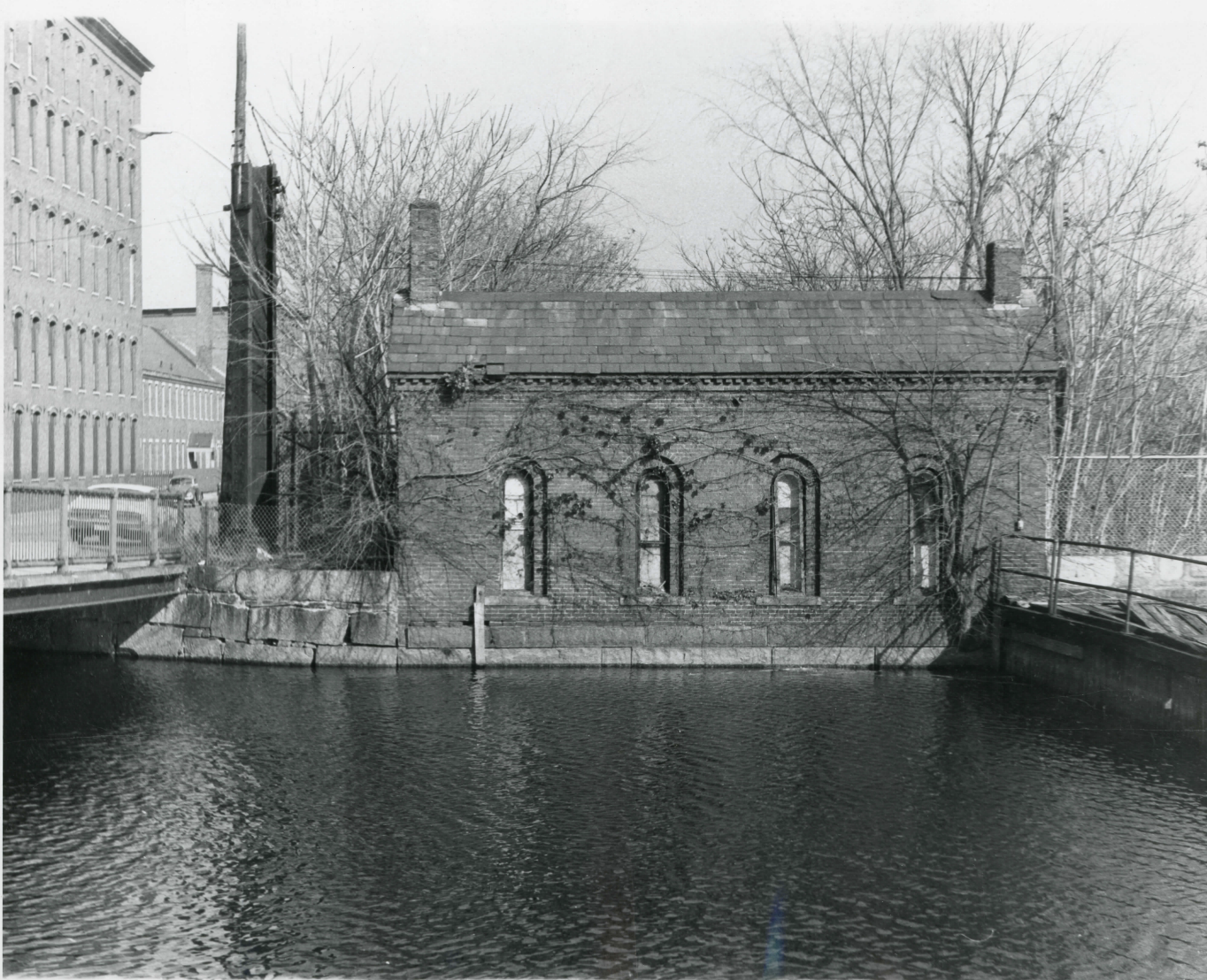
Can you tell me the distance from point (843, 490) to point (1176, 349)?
11.2 m

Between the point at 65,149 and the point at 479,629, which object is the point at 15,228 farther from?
the point at 479,629

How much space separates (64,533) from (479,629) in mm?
6246

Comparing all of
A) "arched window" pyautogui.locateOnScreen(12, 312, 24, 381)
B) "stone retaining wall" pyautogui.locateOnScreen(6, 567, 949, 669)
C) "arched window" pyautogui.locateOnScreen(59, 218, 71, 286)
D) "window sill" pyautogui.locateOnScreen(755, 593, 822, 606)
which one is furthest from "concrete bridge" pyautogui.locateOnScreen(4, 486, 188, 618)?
"arched window" pyautogui.locateOnScreen(59, 218, 71, 286)

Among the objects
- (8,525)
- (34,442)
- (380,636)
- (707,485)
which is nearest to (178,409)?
(34,442)

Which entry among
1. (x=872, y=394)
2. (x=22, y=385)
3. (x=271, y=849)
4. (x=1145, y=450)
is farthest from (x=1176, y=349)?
(x=22, y=385)

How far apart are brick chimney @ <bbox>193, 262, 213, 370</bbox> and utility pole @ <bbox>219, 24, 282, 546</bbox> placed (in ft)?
176

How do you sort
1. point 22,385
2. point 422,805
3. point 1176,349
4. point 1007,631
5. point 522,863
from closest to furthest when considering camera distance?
point 522,863 < point 422,805 < point 1007,631 < point 1176,349 < point 22,385

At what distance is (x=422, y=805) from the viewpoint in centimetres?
1181

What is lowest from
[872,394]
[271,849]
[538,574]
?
[271,849]

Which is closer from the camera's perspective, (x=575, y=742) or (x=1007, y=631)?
(x=575, y=742)

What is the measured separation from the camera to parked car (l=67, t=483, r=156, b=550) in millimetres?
17359

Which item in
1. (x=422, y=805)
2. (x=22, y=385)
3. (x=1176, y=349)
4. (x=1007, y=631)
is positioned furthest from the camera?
(x=22, y=385)

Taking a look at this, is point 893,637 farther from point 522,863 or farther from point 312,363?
point 312,363

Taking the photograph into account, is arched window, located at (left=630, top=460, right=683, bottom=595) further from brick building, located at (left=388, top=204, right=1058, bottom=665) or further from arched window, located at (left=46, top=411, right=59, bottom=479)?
arched window, located at (left=46, top=411, right=59, bottom=479)
